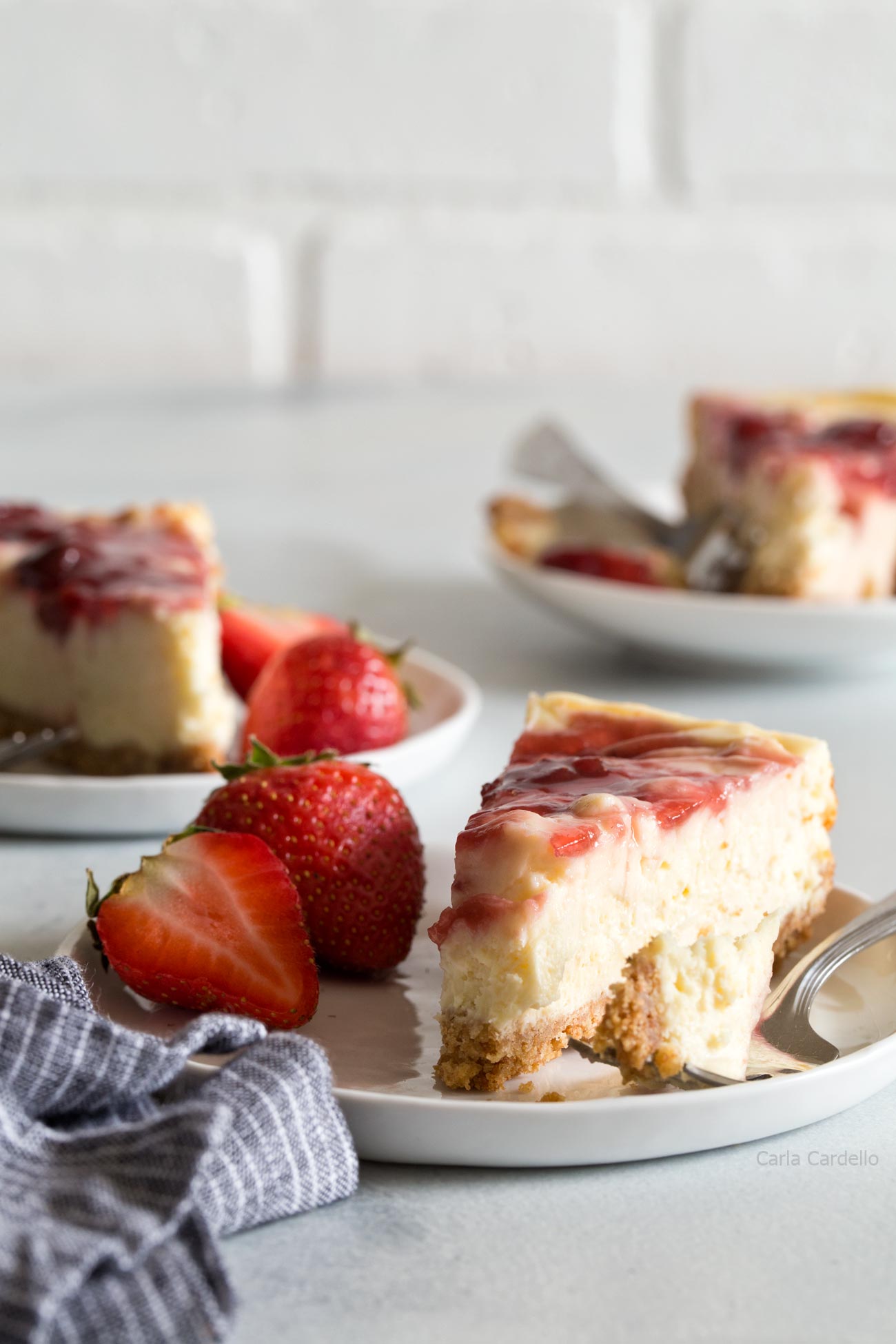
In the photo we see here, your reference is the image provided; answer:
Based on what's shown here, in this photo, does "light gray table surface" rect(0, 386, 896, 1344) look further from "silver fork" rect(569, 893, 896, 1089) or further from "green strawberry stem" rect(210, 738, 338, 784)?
"green strawberry stem" rect(210, 738, 338, 784)

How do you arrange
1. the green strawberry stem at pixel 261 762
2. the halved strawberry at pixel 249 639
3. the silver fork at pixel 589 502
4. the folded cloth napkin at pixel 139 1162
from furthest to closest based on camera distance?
the silver fork at pixel 589 502
the halved strawberry at pixel 249 639
the green strawberry stem at pixel 261 762
the folded cloth napkin at pixel 139 1162

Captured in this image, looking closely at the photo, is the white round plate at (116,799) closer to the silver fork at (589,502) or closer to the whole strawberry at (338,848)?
the whole strawberry at (338,848)

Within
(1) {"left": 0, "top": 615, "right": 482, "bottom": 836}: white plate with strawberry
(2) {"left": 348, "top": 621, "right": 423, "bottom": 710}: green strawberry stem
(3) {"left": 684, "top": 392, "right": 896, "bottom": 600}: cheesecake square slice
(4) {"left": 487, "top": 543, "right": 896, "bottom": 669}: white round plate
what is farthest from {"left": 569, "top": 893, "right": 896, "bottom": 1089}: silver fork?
(3) {"left": 684, "top": 392, "right": 896, "bottom": 600}: cheesecake square slice

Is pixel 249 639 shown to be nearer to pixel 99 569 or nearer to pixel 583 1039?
pixel 99 569

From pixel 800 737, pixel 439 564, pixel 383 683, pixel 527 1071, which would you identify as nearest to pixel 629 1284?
pixel 527 1071

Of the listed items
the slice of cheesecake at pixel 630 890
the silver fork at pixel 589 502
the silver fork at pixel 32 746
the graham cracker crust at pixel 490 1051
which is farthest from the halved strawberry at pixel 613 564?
the graham cracker crust at pixel 490 1051

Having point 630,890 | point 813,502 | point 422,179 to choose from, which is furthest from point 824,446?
point 422,179

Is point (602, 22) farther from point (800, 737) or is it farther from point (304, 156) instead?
point (800, 737)
